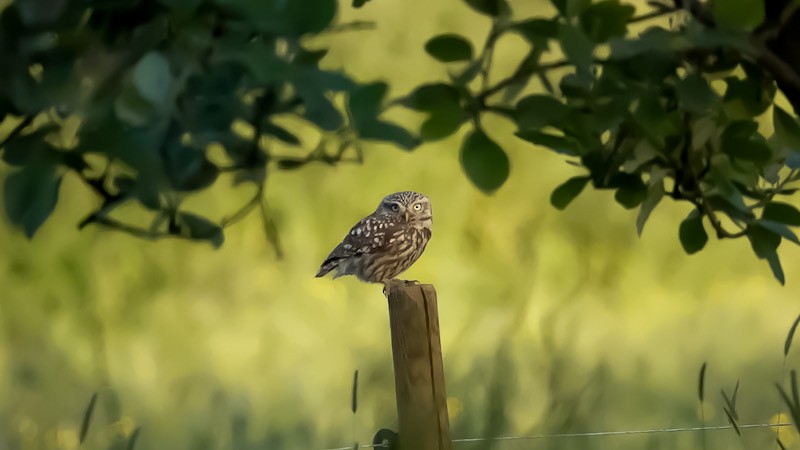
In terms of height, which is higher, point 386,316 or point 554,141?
point 554,141

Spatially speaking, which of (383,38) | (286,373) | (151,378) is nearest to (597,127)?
(383,38)

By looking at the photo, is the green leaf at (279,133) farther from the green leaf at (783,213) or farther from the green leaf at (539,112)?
the green leaf at (783,213)

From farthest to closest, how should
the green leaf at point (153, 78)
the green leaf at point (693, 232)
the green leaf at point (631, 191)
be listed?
the green leaf at point (693, 232) < the green leaf at point (631, 191) < the green leaf at point (153, 78)

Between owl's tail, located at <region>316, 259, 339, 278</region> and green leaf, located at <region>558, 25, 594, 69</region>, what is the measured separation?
481 millimetres

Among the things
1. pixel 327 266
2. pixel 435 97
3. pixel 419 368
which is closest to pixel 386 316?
pixel 327 266

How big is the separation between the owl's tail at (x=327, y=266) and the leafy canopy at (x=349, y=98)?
15 centimetres

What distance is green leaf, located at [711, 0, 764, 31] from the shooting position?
79 centimetres

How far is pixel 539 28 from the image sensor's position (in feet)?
2.57

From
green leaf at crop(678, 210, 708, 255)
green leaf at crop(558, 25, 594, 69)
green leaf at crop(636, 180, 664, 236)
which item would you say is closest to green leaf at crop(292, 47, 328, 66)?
green leaf at crop(558, 25, 594, 69)

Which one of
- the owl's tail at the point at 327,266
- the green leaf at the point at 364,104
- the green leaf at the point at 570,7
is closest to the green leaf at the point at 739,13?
the green leaf at the point at 570,7

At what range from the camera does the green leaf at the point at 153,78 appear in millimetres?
628

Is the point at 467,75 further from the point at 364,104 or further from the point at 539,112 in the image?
the point at 364,104

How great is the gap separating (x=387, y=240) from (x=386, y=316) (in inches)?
5.7

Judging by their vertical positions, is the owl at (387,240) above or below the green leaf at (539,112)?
below
